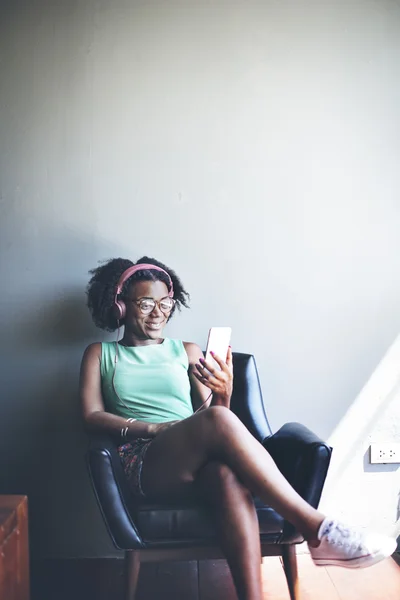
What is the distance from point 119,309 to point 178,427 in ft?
1.75

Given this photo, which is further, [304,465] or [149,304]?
[149,304]

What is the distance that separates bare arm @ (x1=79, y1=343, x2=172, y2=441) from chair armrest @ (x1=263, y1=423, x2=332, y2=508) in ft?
1.25

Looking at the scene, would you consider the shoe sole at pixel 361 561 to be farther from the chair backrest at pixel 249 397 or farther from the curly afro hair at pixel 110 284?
the curly afro hair at pixel 110 284

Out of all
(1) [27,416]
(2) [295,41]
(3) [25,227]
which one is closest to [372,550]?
(1) [27,416]

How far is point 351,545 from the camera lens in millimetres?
1376

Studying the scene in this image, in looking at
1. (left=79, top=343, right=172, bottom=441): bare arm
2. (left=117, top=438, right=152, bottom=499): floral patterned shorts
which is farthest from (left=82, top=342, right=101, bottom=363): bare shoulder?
(left=117, top=438, right=152, bottom=499): floral patterned shorts

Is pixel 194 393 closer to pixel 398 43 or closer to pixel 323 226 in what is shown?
pixel 323 226

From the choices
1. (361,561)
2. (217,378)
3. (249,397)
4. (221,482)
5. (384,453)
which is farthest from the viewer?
(384,453)

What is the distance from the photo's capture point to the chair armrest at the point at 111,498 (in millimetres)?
1540

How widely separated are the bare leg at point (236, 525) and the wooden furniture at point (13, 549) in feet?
1.66

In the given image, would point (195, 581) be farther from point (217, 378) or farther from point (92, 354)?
point (92, 354)

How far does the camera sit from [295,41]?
2.28 metres

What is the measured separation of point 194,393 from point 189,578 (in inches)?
25.7

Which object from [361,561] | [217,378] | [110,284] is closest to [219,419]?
[217,378]
